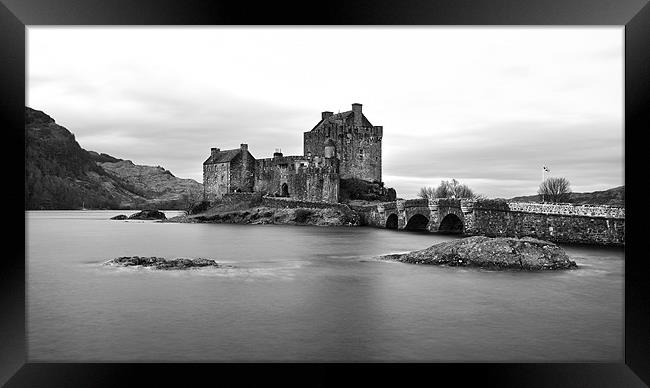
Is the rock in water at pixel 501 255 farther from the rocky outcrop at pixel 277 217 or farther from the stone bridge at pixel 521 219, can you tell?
the rocky outcrop at pixel 277 217

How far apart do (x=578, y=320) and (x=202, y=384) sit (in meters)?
5.85

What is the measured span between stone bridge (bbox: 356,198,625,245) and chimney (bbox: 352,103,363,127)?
1517cm

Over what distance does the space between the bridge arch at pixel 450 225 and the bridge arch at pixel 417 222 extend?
Result: 71.2 inches

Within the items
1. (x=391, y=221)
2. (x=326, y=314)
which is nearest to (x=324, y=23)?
(x=326, y=314)

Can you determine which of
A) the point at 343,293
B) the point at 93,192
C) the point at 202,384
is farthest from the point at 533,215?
the point at 93,192

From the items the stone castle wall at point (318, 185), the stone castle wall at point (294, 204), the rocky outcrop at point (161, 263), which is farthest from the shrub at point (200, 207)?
the rocky outcrop at point (161, 263)

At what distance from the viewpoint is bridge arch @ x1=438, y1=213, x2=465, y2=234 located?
25.5 m

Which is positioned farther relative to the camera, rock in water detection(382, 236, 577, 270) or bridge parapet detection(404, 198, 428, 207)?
bridge parapet detection(404, 198, 428, 207)

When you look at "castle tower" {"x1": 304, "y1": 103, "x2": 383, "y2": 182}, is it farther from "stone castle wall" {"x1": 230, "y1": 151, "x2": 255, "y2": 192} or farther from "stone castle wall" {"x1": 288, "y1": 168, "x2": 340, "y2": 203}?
"stone castle wall" {"x1": 230, "y1": 151, "x2": 255, "y2": 192}

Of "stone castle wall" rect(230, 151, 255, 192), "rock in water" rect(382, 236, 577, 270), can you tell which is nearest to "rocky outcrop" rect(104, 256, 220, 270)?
"rock in water" rect(382, 236, 577, 270)

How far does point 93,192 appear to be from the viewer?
6644cm

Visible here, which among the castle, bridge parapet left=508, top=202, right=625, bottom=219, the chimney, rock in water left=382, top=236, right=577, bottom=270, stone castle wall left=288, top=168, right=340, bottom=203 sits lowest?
rock in water left=382, top=236, right=577, bottom=270

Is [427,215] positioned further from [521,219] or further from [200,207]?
[200,207]
